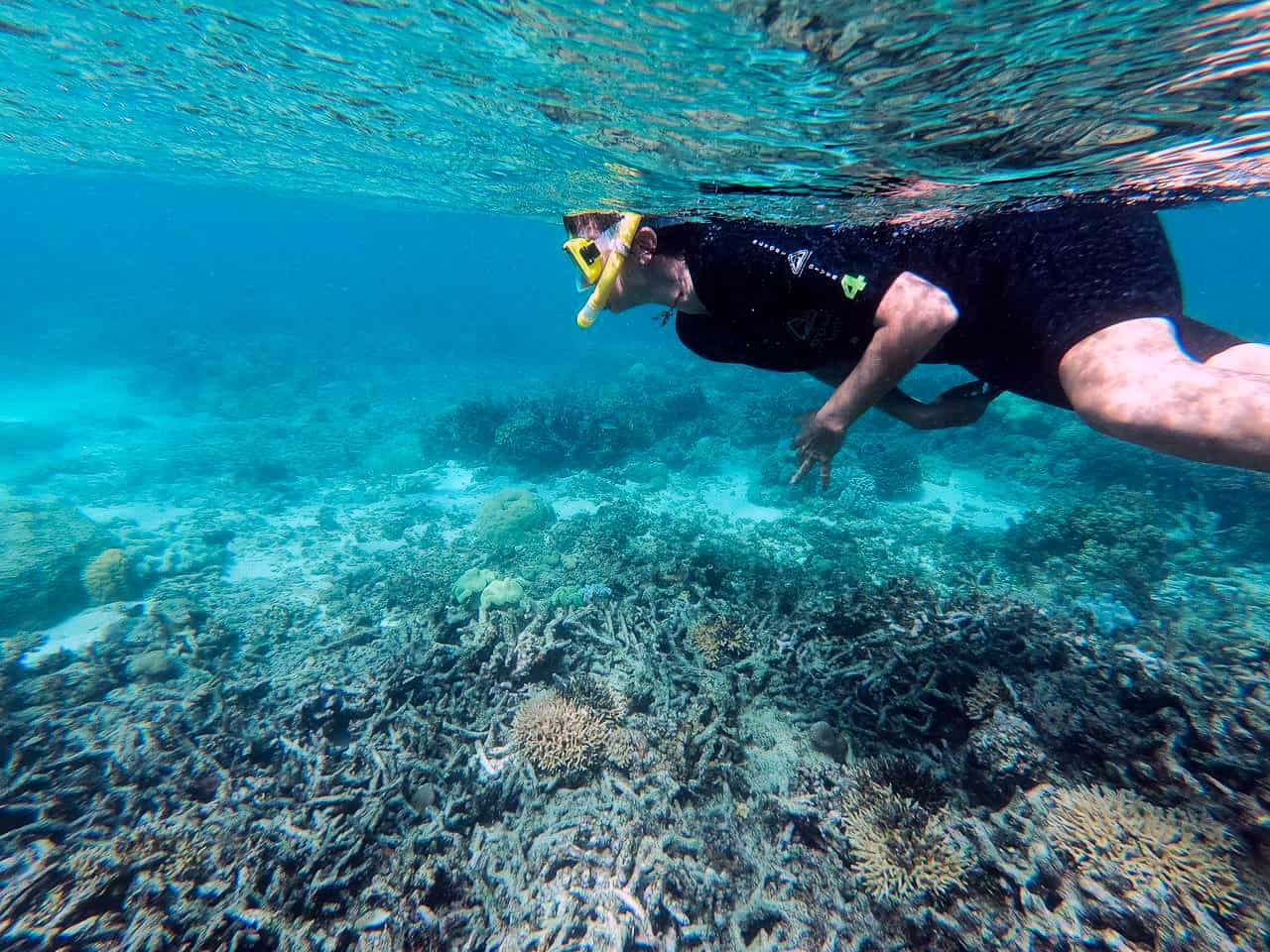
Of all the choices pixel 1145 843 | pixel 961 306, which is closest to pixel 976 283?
pixel 961 306

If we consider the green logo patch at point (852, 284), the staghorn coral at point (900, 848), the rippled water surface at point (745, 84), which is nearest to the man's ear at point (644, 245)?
the green logo patch at point (852, 284)

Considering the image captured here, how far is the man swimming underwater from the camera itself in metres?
2.05

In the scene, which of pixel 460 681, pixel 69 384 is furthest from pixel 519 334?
pixel 460 681

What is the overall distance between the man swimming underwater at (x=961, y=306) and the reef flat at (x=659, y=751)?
1928 millimetres

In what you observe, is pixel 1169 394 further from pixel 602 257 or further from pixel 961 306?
pixel 602 257

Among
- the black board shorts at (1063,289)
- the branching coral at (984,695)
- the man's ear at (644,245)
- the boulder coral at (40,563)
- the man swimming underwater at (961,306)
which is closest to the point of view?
the man swimming underwater at (961,306)

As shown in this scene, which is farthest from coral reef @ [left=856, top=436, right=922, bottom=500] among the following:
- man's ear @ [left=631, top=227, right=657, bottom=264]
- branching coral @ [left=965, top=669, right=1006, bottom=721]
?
man's ear @ [left=631, top=227, right=657, bottom=264]

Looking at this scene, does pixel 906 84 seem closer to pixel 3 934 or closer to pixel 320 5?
pixel 320 5

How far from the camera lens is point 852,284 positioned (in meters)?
Result: 2.61

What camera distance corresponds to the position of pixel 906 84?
3564 mm

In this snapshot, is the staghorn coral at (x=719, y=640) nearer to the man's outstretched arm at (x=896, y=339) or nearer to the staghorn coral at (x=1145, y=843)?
the staghorn coral at (x=1145, y=843)

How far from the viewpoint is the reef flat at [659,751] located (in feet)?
8.46

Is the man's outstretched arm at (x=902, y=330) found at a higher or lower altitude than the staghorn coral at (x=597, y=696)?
higher

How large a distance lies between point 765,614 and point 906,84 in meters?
4.41
